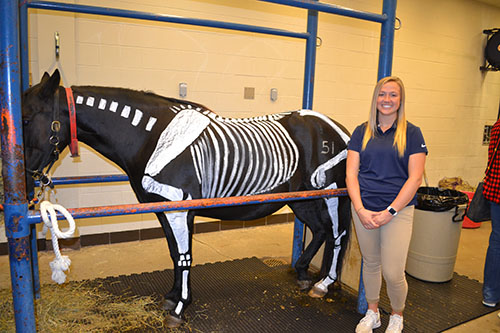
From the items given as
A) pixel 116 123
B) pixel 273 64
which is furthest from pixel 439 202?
pixel 116 123

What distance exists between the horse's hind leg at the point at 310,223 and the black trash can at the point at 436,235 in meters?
0.99

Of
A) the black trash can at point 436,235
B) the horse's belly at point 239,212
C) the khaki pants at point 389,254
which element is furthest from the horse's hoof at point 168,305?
the black trash can at point 436,235

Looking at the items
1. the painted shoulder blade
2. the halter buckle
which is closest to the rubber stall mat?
the painted shoulder blade

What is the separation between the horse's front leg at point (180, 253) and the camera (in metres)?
2.24

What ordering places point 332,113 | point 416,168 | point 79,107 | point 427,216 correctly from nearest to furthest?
point 416,168
point 79,107
point 427,216
point 332,113

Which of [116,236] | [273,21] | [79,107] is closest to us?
[79,107]

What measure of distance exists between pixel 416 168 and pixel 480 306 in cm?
165

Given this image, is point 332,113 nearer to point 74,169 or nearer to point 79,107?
point 74,169

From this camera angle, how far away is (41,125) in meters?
1.92

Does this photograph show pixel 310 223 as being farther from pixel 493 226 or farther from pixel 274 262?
pixel 493 226

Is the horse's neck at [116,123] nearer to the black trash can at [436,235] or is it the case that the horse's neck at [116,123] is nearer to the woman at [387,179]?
the woman at [387,179]

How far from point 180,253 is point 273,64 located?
2.92m

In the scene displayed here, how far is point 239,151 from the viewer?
242cm

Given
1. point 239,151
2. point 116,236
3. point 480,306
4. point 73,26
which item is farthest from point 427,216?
point 73,26
